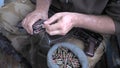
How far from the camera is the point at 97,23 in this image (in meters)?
1.09

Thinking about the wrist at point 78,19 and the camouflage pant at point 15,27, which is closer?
the wrist at point 78,19

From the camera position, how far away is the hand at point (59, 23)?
1016 mm

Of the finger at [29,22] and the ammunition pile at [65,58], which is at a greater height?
the finger at [29,22]

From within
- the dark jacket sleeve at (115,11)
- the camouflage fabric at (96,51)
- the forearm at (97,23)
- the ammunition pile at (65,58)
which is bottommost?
the camouflage fabric at (96,51)

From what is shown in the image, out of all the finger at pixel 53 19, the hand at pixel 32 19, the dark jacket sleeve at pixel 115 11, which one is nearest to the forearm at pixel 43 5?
the hand at pixel 32 19

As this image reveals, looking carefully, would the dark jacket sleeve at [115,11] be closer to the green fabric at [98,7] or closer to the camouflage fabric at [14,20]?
the green fabric at [98,7]

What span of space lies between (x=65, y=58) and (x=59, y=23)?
0.16m

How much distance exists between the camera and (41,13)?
3.92ft

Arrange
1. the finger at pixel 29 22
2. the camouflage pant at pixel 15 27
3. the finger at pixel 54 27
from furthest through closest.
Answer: the camouflage pant at pixel 15 27 → the finger at pixel 29 22 → the finger at pixel 54 27

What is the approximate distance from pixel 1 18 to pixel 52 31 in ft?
1.30

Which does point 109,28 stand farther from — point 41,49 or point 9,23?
point 9,23

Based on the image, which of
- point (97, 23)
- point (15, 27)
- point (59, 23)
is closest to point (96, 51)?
point (97, 23)

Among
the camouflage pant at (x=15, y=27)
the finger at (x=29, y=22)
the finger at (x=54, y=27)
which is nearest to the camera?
the finger at (x=54, y=27)

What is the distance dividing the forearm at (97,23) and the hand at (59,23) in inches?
1.8
